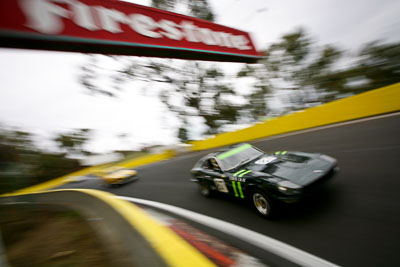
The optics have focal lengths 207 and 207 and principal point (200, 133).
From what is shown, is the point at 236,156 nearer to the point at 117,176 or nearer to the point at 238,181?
the point at 238,181

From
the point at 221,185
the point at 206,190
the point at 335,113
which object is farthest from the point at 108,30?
the point at 335,113

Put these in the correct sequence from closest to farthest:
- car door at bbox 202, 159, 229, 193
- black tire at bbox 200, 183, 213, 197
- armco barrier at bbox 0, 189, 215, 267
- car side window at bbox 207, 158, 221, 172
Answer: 1. armco barrier at bbox 0, 189, 215, 267
2. car door at bbox 202, 159, 229, 193
3. car side window at bbox 207, 158, 221, 172
4. black tire at bbox 200, 183, 213, 197

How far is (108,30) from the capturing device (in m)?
3.10

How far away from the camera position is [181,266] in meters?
1.64

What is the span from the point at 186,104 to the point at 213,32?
1906 centimetres

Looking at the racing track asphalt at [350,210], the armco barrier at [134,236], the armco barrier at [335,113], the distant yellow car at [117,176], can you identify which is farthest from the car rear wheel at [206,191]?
the armco barrier at [335,113]

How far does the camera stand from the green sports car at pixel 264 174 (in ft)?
10.9

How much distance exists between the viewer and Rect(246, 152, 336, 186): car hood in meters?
3.42

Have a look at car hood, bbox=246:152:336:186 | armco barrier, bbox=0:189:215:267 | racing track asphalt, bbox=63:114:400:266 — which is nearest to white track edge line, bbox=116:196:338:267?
racing track asphalt, bbox=63:114:400:266

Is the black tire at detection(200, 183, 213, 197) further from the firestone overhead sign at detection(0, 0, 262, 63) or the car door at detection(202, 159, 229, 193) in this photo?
the firestone overhead sign at detection(0, 0, 262, 63)

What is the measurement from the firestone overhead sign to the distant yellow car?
774cm

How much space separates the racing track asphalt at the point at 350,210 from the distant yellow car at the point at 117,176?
472cm

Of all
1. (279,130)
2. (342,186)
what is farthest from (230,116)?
(342,186)

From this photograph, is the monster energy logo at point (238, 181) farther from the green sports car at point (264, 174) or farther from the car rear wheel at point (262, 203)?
the car rear wheel at point (262, 203)
